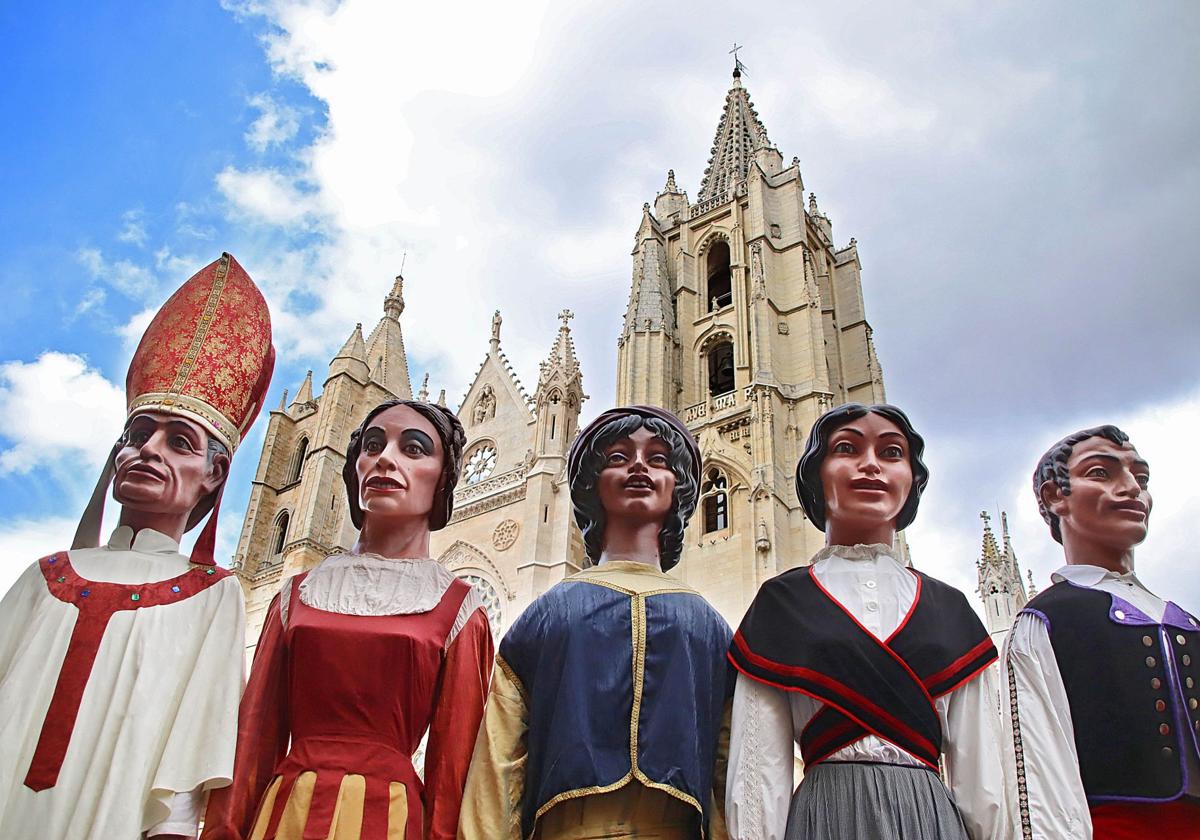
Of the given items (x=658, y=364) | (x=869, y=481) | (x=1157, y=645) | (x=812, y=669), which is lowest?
(x=812, y=669)

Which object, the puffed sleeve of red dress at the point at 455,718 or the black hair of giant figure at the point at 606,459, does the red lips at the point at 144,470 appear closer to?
the puffed sleeve of red dress at the point at 455,718

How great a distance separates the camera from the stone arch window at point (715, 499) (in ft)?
54.2

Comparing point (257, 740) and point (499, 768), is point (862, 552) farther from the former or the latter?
point (257, 740)

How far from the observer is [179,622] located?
3025mm

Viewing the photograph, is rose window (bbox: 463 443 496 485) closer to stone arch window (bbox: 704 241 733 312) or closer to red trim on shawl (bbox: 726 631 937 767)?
stone arch window (bbox: 704 241 733 312)

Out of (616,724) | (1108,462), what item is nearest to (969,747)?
(616,724)

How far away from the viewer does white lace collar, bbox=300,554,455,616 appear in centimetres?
310

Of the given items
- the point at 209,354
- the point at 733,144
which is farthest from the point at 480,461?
the point at 209,354

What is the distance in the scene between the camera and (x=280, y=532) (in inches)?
925

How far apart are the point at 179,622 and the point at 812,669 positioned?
2018 mm

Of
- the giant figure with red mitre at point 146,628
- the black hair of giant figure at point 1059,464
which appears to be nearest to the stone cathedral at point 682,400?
the black hair of giant figure at point 1059,464

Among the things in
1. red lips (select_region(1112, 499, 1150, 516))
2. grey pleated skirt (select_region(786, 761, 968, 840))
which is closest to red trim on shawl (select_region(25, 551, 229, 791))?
grey pleated skirt (select_region(786, 761, 968, 840))

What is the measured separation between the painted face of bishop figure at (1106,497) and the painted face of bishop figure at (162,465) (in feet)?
10.7

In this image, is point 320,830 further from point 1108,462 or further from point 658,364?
point 658,364
